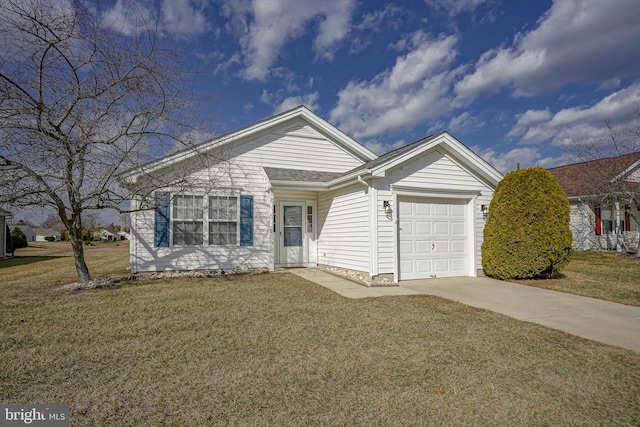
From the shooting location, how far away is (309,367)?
3.66 metres

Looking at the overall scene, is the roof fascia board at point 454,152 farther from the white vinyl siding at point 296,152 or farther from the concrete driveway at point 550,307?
the white vinyl siding at point 296,152

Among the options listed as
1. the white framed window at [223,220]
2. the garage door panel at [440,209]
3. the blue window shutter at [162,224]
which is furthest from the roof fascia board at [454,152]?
the blue window shutter at [162,224]

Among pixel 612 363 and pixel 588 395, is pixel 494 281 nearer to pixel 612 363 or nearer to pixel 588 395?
pixel 612 363

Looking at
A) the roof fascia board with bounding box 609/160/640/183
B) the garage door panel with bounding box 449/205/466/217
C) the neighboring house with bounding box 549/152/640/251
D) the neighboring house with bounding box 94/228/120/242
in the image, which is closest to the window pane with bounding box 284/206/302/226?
the garage door panel with bounding box 449/205/466/217

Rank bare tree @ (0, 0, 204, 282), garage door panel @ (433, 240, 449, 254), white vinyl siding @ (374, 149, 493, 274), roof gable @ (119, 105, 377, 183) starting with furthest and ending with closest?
1. garage door panel @ (433, 240, 449, 254)
2. roof gable @ (119, 105, 377, 183)
3. white vinyl siding @ (374, 149, 493, 274)
4. bare tree @ (0, 0, 204, 282)

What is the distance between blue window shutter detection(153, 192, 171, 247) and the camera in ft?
31.9

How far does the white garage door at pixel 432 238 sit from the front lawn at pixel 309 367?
3.24m

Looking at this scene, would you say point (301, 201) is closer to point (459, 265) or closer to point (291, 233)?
point (291, 233)

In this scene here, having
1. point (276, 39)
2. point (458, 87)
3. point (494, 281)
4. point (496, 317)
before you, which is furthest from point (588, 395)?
point (458, 87)

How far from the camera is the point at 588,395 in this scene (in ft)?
10.2

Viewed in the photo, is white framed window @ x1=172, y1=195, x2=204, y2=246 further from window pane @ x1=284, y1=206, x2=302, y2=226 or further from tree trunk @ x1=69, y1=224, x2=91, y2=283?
window pane @ x1=284, y1=206, x2=302, y2=226

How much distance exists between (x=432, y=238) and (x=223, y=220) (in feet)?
20.4

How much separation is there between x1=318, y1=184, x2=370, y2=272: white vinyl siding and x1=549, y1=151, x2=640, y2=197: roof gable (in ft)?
46.9

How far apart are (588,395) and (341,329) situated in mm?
2827
